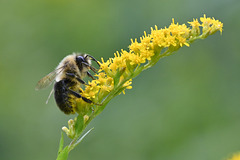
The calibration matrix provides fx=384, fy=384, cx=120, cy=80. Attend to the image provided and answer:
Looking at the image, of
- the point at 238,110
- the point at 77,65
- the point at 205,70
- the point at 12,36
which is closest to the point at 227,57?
the point at 205,70

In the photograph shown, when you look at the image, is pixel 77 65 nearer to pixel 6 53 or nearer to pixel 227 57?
pixel 227 57

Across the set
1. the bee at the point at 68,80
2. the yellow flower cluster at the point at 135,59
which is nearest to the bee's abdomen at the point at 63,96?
the bee at the point at 68,80

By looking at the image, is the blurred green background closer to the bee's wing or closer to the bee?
the bee

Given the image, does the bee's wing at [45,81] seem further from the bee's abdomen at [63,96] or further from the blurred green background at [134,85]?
the blurred green background at [134,85]

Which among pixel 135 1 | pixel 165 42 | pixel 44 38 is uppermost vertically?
pixel 44 38

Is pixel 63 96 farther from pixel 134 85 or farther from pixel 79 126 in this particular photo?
pixel 134 85

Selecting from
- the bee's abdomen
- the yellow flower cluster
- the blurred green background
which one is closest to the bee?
the bee's abdomen

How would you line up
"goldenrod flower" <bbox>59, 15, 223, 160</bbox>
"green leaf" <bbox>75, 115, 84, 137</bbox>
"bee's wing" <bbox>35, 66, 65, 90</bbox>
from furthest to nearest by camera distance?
"bee's wing" <bbox>35, 66, 65, 90</bbox> < "goldenrod flower" <bbox>59, 15, 223, 160</bbox> < "green leaf" <bbox>75, 115, 84, 137</bbox>
